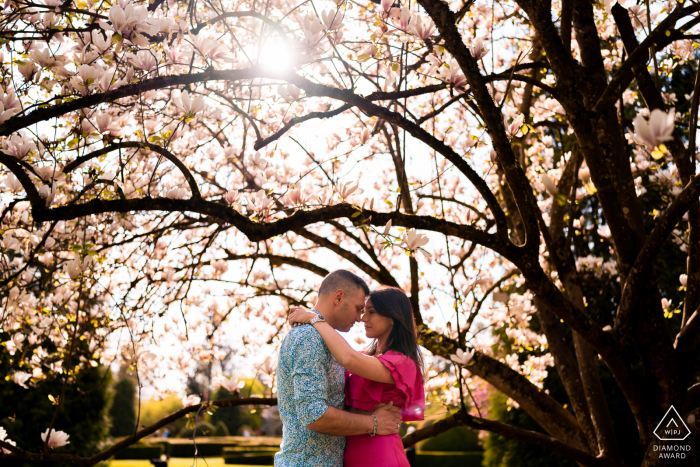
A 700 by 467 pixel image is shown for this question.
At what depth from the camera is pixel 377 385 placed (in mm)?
1804

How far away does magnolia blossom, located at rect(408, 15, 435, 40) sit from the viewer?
2.09 meters

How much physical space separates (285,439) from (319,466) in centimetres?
14

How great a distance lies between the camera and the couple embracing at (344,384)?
5.36 feet

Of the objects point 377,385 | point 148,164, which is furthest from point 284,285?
point 377,385

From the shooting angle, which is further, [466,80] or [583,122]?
[583,122]

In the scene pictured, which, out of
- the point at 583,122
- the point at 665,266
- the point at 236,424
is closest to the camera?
the point at 583,122

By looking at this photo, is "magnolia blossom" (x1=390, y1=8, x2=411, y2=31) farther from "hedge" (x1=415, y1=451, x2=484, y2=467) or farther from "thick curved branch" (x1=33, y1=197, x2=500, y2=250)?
"hedge" (x1=415, y1=451, x2=484, y2=467)

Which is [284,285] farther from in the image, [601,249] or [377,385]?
[601,249]

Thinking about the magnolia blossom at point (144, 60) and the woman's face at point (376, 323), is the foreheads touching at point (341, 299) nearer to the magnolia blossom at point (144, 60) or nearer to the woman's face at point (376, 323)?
the woman's face at point (376, 323)

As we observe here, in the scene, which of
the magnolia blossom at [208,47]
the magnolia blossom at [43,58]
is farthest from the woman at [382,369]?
the magnolia blossom at [43,58]

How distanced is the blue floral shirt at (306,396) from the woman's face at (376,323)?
26 centimetres

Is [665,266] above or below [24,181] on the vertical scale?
above

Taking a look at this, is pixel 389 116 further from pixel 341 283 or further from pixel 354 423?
pixel 354 423

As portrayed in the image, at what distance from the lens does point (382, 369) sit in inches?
68.5
